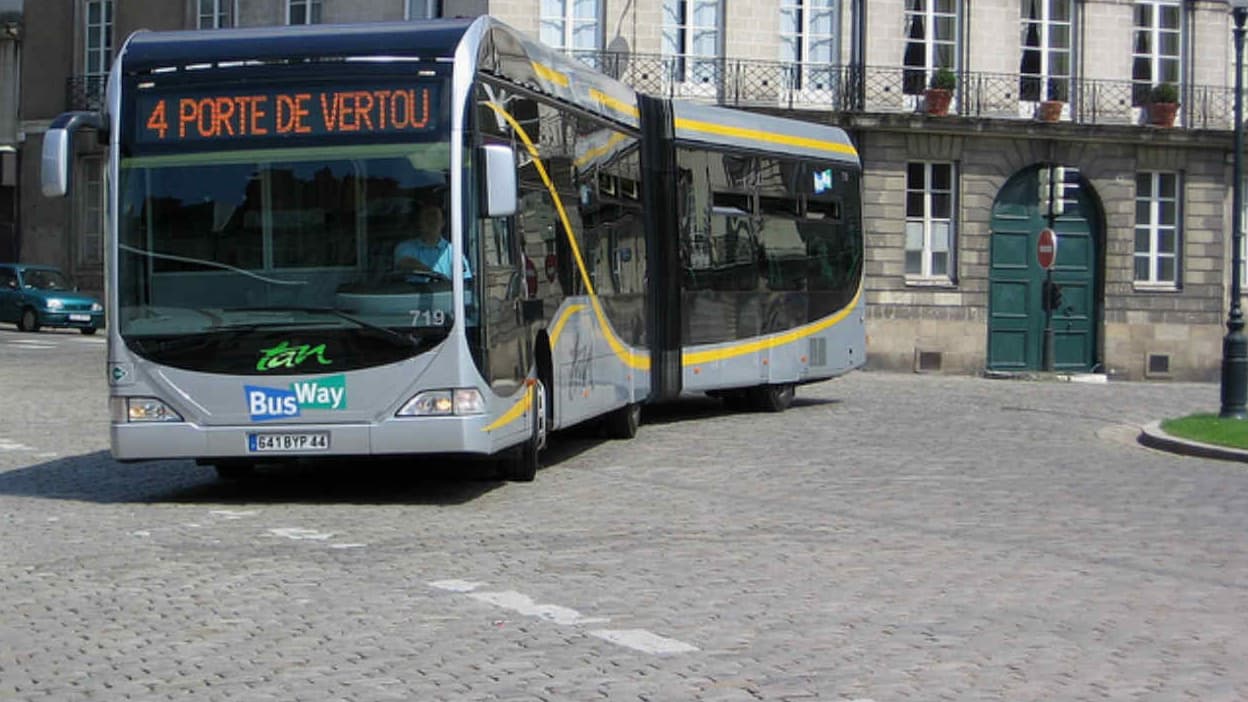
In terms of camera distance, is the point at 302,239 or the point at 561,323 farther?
the point at 561,323

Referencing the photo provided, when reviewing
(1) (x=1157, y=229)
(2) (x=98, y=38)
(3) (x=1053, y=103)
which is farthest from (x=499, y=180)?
(2) (x=98, y=38)

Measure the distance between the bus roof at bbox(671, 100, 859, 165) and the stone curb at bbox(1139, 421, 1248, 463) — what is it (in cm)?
531

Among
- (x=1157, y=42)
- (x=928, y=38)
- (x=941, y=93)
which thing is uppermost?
(x=1157, y=42)

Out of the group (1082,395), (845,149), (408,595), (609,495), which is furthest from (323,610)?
(1082,395)

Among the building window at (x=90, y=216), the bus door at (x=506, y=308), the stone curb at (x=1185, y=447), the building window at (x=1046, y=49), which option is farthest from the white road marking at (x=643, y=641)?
the building window at (x=90, y=216)

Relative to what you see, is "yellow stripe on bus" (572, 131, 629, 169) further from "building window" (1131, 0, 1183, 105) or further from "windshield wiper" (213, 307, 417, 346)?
"building window" (1131, 0, 1183, 105)

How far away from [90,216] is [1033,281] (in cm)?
2311

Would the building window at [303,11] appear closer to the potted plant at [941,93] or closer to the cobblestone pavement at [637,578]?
the potted plant at [941,93]

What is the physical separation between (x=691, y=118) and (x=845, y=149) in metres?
4.28

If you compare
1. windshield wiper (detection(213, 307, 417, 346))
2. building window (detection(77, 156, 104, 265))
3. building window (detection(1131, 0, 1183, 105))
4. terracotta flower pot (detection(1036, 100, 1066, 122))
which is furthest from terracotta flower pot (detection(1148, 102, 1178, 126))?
windshield wiper (detection(213, 307, 417, 346))

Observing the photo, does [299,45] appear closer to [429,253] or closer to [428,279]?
[429,253]

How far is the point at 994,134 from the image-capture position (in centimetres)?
3822

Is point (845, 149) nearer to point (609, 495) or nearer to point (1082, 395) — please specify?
point (1082, 395)

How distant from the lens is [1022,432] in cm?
2073
